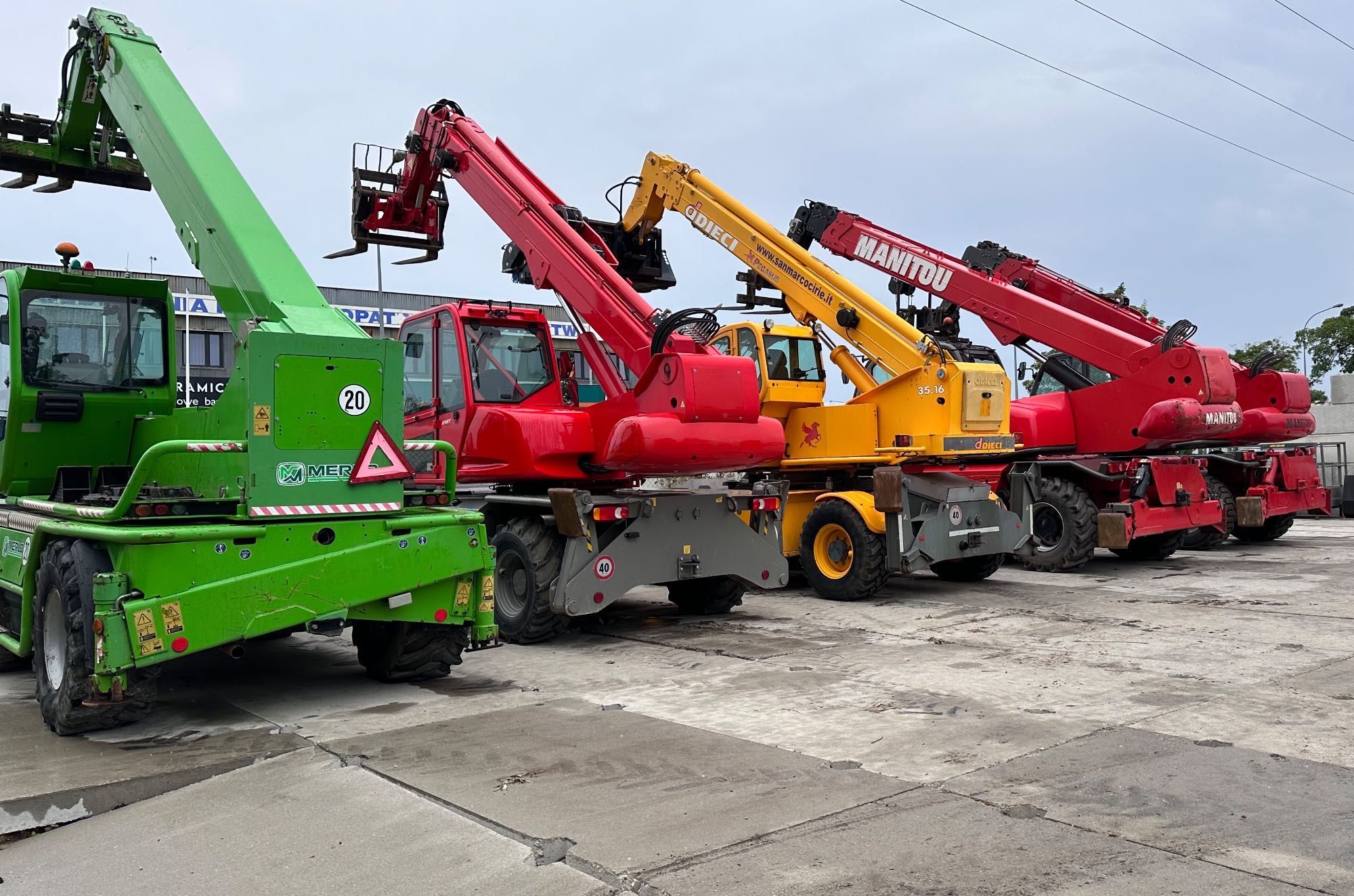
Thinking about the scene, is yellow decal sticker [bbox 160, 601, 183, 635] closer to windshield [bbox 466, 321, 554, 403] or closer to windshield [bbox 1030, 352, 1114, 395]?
windshield [bbox 466, 321, 554, 403]

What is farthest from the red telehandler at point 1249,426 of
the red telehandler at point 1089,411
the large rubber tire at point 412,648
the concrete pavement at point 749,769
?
the large rubber tire at point 412,648

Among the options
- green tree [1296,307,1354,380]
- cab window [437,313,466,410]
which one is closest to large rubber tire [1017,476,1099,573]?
cab window [437,313,466,410]

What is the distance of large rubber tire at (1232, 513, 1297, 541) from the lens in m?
17.2

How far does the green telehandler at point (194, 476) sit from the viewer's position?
6.32 meters

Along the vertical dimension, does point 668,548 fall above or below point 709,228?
below

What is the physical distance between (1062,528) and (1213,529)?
3643 millimetres

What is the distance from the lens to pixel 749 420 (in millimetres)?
9195

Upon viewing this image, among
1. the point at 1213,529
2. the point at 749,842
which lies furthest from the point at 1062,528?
the point at 749,842

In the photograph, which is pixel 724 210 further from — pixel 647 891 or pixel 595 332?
pixel 647 891

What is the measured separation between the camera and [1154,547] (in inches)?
596

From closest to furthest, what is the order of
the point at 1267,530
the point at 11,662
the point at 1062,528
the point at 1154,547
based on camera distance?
the point at 11,662
the point at 1062,528
the point at 1154,547
the point at 1267,530

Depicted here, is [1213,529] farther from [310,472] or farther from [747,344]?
[310,472]

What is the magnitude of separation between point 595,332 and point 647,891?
264 inches

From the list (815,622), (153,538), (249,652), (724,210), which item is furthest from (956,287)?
(153,538)
